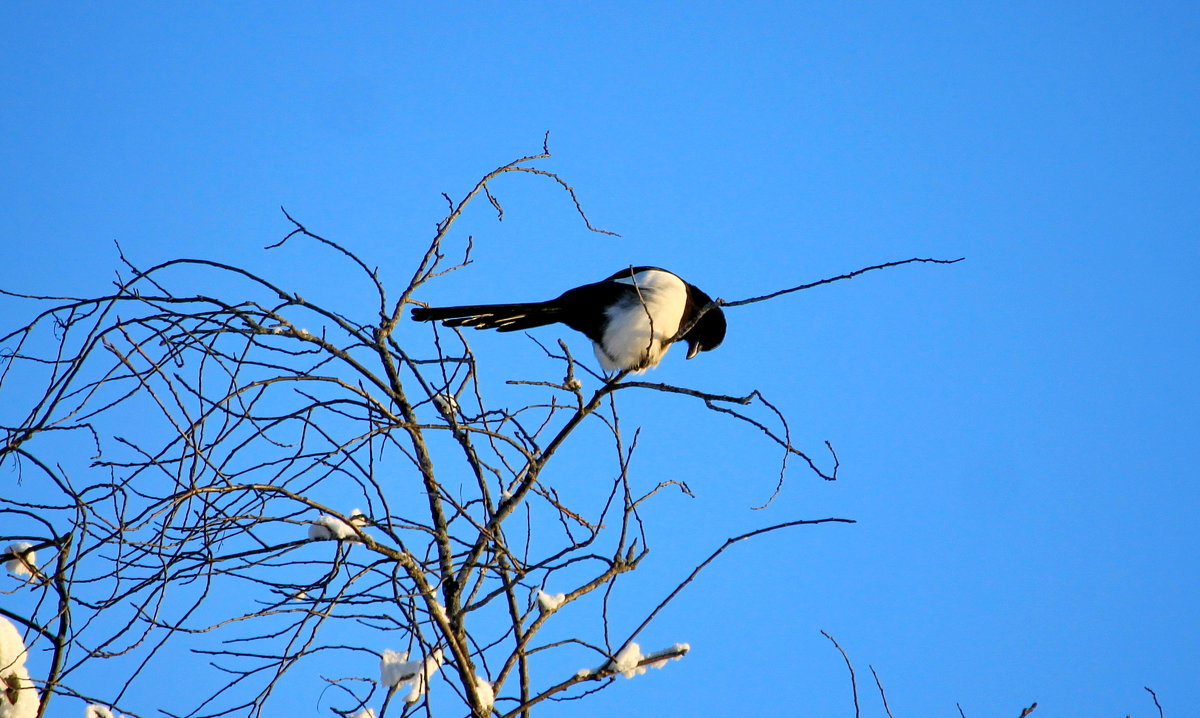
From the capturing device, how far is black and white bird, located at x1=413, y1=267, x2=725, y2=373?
3.56 meters

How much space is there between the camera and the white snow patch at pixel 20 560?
181 centimetres

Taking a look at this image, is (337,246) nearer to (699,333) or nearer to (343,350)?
(343,350)

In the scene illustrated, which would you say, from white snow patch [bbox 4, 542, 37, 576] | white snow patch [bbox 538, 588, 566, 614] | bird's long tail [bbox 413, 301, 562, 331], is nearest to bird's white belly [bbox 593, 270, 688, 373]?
bird's long tail [bbox 413, 301, 562, 331]

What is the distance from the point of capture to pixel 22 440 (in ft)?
4.90

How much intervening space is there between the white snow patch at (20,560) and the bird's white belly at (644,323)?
2147mm

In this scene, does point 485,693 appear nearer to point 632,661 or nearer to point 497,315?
point 632,661

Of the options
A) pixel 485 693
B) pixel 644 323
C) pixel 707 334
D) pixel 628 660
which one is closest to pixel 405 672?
pixel 485 693

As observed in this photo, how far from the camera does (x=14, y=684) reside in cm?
178

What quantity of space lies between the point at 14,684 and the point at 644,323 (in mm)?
2312

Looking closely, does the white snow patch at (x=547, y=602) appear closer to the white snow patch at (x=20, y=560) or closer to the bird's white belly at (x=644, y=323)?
the white snow patch at (x=20, y=560)

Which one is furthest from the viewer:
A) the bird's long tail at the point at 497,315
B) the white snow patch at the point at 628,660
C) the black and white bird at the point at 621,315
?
the black and white bird at the point at 621,315

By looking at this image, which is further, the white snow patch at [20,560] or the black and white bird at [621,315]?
the black and white bird at [621,315]

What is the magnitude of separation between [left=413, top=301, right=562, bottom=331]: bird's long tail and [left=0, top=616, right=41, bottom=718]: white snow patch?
1.49 m

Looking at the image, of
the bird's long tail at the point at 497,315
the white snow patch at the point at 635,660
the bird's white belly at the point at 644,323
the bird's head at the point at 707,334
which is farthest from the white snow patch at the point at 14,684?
the bird's head at the point at 707,334
